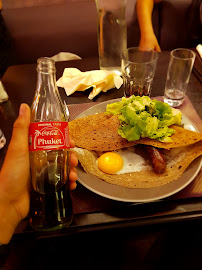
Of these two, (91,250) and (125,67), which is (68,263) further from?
(125,67)

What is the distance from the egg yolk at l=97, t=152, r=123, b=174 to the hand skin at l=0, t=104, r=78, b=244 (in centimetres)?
33

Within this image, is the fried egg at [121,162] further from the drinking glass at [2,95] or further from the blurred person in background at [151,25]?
the blurred person in background at [151,25]

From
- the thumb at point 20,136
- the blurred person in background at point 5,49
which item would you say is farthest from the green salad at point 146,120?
the blurred person in background at point 5,49

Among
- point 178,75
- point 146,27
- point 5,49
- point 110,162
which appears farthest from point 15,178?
point 5,49

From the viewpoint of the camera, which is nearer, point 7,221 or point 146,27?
point 7,221

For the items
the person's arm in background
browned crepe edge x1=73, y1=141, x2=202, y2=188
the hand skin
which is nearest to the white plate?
browned crepe edge x1=73, y1=141, x2=202, y2=188

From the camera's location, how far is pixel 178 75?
1497mm

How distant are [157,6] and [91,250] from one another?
2550 millimetres

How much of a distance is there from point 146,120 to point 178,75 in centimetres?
58

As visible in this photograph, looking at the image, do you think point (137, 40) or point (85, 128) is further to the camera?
point (137, 40)

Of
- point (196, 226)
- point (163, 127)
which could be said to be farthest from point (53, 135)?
point (196, 226)

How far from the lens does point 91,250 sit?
1259mm

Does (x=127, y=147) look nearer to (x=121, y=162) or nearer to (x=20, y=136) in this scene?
(x=121, y=162)

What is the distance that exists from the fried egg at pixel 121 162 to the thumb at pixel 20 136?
36 centimetres
